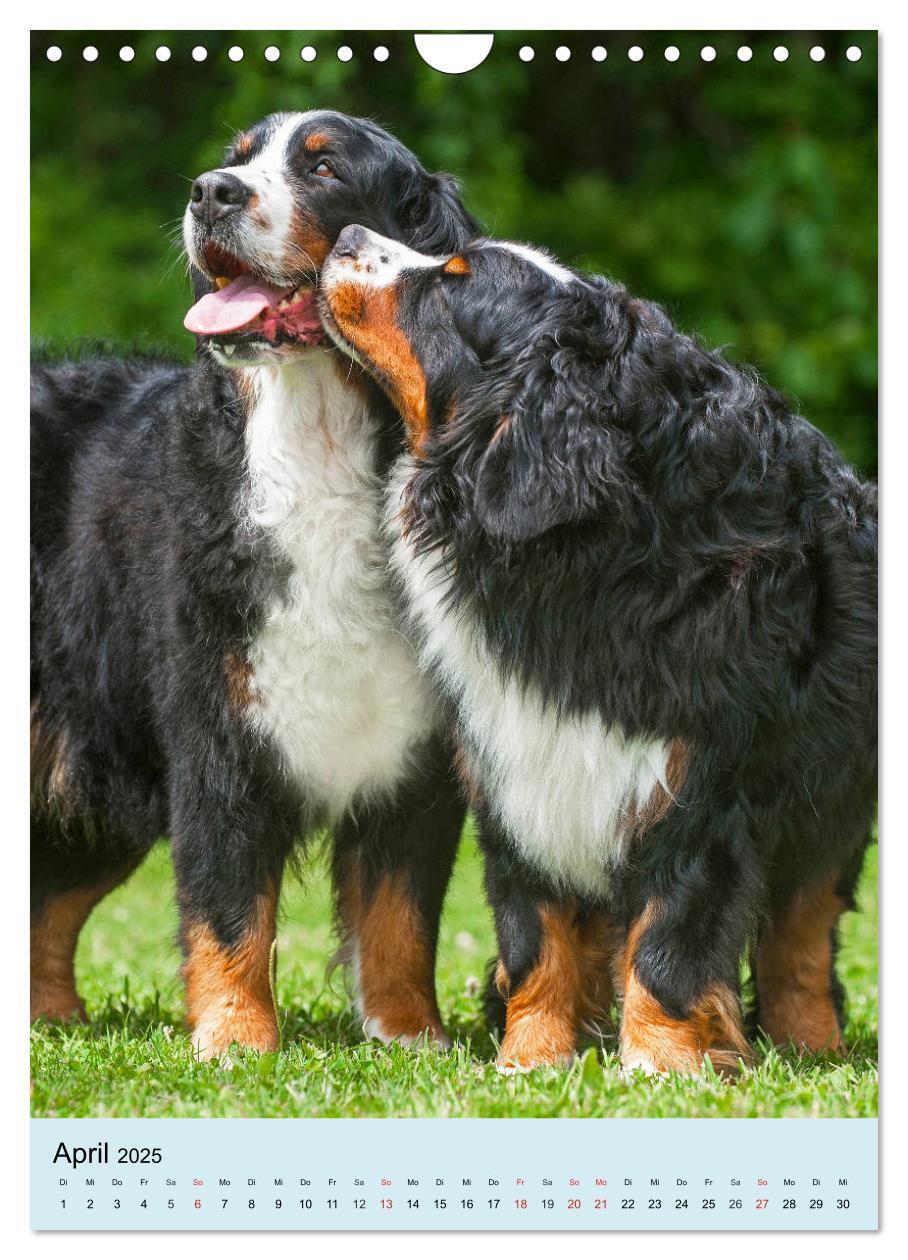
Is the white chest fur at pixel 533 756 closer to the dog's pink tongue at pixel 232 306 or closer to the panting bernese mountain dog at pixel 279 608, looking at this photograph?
the panting bernese mountain dog at pixel 279 608

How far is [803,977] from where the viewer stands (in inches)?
185

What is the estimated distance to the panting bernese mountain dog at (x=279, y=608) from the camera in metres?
4.16

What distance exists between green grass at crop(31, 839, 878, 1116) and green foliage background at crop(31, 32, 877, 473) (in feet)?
5.03

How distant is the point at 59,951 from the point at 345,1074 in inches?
65.3

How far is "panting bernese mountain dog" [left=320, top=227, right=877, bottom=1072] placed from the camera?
3.93m

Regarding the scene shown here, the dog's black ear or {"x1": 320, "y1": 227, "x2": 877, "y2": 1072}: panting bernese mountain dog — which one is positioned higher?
the dog's black ear

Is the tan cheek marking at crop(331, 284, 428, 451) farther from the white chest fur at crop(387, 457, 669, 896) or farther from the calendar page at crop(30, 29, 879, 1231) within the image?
the white chest fur at crop(387, 457, 669, 896)

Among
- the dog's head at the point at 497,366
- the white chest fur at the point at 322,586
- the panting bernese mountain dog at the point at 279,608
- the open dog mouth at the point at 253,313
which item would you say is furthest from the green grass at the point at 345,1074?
the open dog mouth at the point at 253,313

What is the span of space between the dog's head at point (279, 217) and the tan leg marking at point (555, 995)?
160cm

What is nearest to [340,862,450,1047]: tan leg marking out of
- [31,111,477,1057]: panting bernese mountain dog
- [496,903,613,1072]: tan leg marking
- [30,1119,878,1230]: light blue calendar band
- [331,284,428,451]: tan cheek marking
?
[31,111,477,1057]: panting bernese mountain dog

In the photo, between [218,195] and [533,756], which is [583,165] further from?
[533,756]

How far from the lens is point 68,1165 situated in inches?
137

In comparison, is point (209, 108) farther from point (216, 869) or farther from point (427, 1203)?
point (427, 1203)

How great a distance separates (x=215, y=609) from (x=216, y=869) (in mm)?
672
